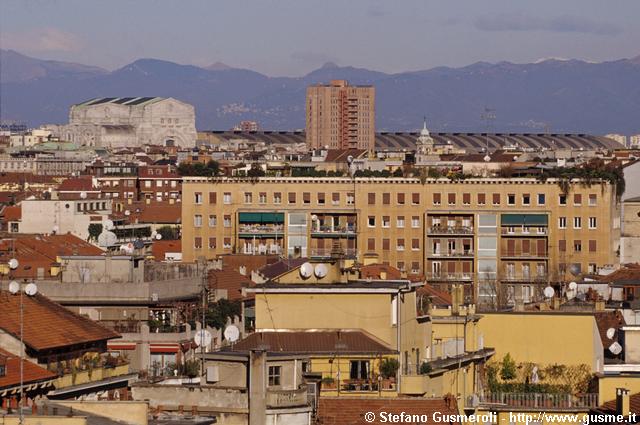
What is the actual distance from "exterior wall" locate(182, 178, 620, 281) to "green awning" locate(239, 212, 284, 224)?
19 centimetres

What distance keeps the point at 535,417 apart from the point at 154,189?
105034 mm

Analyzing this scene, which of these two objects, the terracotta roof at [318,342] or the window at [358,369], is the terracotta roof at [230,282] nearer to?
the terracotta roof at [318,342]

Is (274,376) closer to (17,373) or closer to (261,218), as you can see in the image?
(17,373)

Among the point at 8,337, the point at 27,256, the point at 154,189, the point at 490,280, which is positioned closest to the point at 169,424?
the point at 8,337

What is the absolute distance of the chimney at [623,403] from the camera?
23.0 metres

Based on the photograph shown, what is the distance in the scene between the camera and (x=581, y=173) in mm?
76188

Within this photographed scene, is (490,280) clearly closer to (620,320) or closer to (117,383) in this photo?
(620,320)

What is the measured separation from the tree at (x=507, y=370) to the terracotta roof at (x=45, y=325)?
5.00 m

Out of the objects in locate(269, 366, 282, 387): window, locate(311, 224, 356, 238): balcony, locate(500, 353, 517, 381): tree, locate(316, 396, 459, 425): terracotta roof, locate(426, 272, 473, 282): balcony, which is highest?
locate(311, 224, 356, 238): balcony

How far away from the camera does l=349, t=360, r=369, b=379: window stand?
2416 centimetres

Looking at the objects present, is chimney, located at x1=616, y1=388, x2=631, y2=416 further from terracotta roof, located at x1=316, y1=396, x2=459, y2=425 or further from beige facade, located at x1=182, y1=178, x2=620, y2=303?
beige facade, located at x1=182, y1=178, x2=620, y2=303

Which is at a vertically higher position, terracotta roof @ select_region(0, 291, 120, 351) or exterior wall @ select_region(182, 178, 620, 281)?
exterior wall @ select_region(182, 178, 620, 281)

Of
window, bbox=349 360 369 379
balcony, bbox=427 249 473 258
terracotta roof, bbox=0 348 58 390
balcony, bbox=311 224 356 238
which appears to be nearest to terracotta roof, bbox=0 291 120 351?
terracotta roof, bbox=0 348 58 390

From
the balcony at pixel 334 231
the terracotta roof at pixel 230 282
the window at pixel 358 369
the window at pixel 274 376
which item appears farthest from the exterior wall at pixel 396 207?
the window at pixel 274 376
